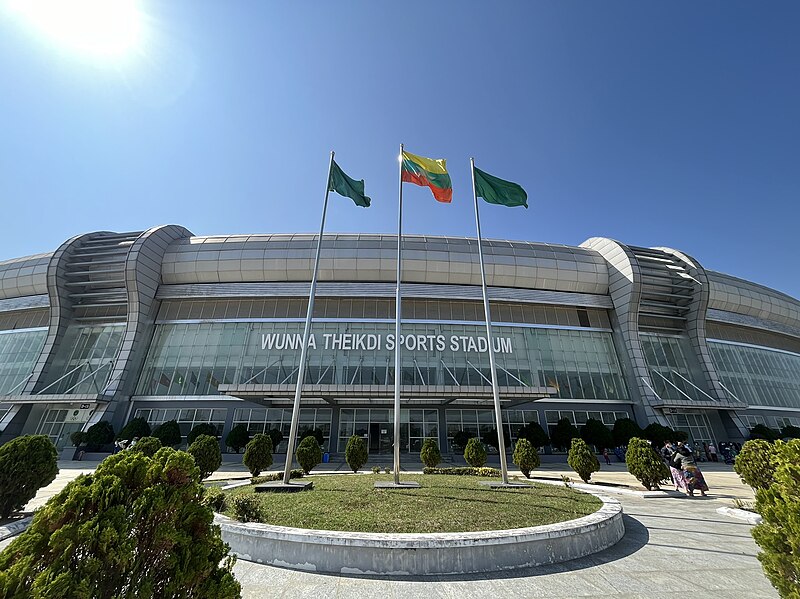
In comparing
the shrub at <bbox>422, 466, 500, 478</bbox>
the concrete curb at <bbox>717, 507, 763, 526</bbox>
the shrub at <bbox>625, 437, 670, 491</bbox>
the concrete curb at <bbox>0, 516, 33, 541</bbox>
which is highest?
the shrub at <bbox>625, 437, 670, 491</bbox>

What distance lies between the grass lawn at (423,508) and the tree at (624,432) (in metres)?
21.8

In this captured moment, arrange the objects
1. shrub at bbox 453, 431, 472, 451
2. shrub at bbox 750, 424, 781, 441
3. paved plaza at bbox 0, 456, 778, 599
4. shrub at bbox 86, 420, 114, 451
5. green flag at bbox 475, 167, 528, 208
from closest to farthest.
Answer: paved plaza at bbox 0, 456, 778, 599 → green flag at bbox 475, 167, 528, 208 → shrub at bbox 86, 420, 114, 451 → shrub at bbox 453, 431, 472, 451 → shrub at bbox 750, 424, 781, 441

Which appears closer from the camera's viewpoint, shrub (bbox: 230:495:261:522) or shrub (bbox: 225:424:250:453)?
shrub (bbox: 230:495:261:522)

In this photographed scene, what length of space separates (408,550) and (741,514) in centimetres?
1059

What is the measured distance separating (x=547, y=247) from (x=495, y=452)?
22418mm

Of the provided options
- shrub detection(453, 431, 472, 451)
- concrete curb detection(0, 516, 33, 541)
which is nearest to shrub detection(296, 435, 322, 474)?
concrete curb detection(0, 516, 33, 541)

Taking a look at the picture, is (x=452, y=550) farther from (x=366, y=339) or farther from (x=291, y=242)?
(x=291, y=242)

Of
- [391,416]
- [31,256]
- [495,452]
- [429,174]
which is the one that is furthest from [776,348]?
[31,256]

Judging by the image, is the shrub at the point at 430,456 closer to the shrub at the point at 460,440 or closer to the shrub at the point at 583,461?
the shrub at the point at 583,461

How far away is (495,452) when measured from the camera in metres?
30.7

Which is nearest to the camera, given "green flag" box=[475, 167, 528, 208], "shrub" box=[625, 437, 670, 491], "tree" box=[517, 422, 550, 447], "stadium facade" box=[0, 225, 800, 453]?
"shrub" box=[625, 437, 670, 491]

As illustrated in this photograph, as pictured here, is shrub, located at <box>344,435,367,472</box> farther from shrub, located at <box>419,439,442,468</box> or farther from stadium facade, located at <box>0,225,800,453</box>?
stadium facade, located at <box>0,225,800,453</box>

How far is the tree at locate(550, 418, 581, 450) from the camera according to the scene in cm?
2995

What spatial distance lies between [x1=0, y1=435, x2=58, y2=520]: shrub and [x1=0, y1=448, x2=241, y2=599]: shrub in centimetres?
913
